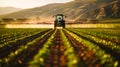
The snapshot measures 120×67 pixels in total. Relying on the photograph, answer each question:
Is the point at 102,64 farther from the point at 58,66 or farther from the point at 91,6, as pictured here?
the point at 91,6

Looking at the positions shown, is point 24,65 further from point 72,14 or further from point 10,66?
point 72,14

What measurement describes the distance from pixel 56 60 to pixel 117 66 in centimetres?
240

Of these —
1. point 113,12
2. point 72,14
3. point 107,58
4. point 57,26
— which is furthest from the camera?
point 72,14

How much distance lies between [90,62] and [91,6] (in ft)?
616

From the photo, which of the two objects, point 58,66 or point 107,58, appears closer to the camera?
point 58,66

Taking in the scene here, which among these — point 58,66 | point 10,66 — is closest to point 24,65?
point 10,66

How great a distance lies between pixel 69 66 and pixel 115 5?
14767cm

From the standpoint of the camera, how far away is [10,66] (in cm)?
816

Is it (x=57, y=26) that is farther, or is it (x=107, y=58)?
(x=57, y=26)

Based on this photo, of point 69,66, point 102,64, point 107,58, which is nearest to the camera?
point 69,66

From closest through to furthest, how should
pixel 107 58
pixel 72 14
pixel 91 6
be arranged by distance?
pixel 107 58, pixel 72 14, pixel 91 6

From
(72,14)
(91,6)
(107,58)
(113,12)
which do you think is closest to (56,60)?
(107,58)

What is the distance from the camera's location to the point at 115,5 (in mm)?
151000

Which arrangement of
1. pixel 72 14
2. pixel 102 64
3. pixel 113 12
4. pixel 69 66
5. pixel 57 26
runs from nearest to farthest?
pixel 69 66 → pixel 102 64 → pixel 57 26 → pixel 113 12 → pixel 72 14
